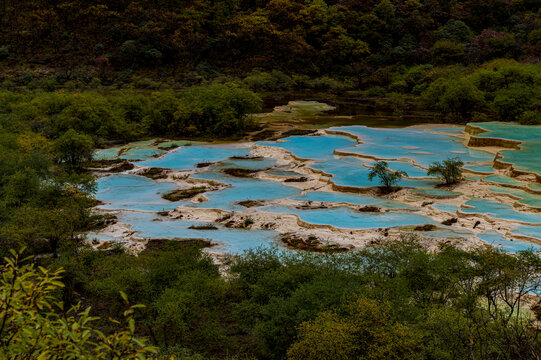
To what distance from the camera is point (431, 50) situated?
164ft

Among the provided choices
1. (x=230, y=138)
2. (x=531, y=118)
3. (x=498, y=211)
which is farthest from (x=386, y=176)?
(x=531, y=118)

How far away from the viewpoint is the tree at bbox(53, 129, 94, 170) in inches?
816

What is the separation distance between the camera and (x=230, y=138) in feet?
93.4

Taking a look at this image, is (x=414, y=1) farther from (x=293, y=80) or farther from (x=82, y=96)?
(x=82, y=96)

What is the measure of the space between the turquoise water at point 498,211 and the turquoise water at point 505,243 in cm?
133

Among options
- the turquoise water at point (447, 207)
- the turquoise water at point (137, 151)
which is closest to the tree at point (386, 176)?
the turquoise water at point (447, 207)

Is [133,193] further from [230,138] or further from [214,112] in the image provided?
[214,112]

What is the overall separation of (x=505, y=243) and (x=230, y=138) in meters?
19.0

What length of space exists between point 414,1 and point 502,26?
10.7 meters

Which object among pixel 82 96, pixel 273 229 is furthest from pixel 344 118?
pixel 273 229

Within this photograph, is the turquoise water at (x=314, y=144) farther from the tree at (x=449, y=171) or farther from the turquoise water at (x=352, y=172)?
the tree at (x=449, y=171)

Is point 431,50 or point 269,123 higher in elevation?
point 431,50

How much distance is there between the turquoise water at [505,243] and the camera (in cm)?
1152

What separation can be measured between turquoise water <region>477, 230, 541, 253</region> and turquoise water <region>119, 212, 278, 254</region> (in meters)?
5.61
